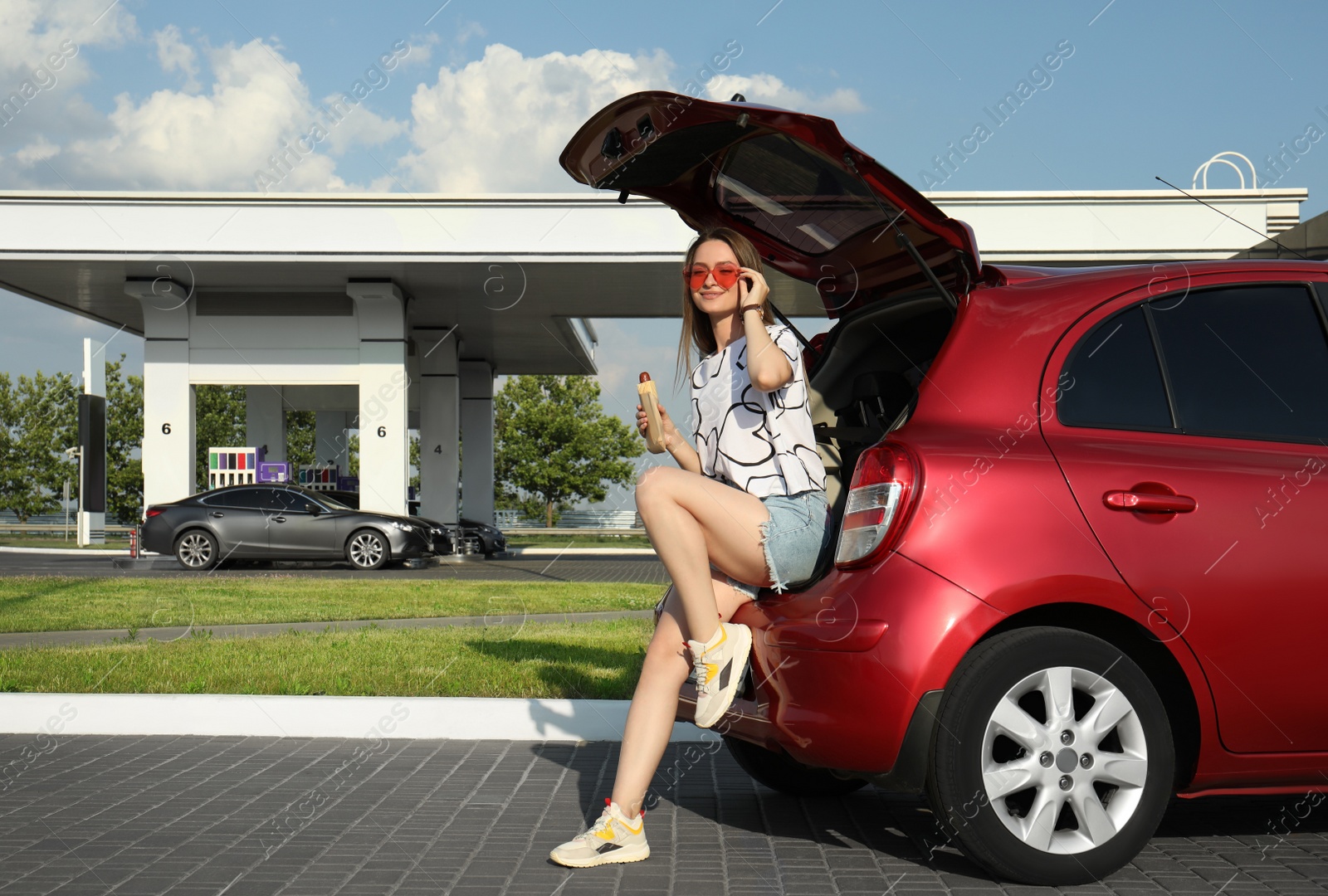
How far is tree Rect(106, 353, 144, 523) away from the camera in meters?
49.0

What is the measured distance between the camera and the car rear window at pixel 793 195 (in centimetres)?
393

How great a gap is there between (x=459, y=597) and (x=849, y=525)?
10.5 m

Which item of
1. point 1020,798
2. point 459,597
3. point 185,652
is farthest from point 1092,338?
point 459,597

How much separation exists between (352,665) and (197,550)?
13500 millimetres

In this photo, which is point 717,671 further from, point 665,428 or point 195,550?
point 195,550

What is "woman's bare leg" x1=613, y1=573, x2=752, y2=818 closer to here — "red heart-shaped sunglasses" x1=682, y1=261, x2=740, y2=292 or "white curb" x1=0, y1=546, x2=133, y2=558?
"red heart-shaped sunglasses" x1=682, y1=261, x2=740, y2=292

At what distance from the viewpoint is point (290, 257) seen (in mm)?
21375

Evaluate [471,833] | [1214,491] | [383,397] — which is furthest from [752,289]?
[383,397]

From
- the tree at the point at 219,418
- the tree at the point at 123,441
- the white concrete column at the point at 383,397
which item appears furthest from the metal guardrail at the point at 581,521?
the white concrete column at the point at 383,397

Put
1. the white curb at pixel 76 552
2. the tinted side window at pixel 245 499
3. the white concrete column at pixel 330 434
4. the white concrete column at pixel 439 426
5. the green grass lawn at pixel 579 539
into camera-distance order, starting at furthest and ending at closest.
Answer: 1. the green grass lawn at pixel 579 539
2. the white concrete column at pixel 330 434
3. the white concrete column at pixel 439 426
4. the white curb at pixel 76 552
5. the tinted side window at pixel 245 499

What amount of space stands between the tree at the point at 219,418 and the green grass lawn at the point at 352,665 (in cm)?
4187

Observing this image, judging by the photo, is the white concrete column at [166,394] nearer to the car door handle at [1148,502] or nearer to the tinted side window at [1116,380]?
the tinted side window at [1116,380]

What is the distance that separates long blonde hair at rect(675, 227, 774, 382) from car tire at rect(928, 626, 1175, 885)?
1.46 m

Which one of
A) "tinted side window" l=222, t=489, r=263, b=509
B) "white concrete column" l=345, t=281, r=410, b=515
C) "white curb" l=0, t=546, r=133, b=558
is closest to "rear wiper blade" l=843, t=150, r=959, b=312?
"tinted side window" l=222, t=489, r=263, b=509
